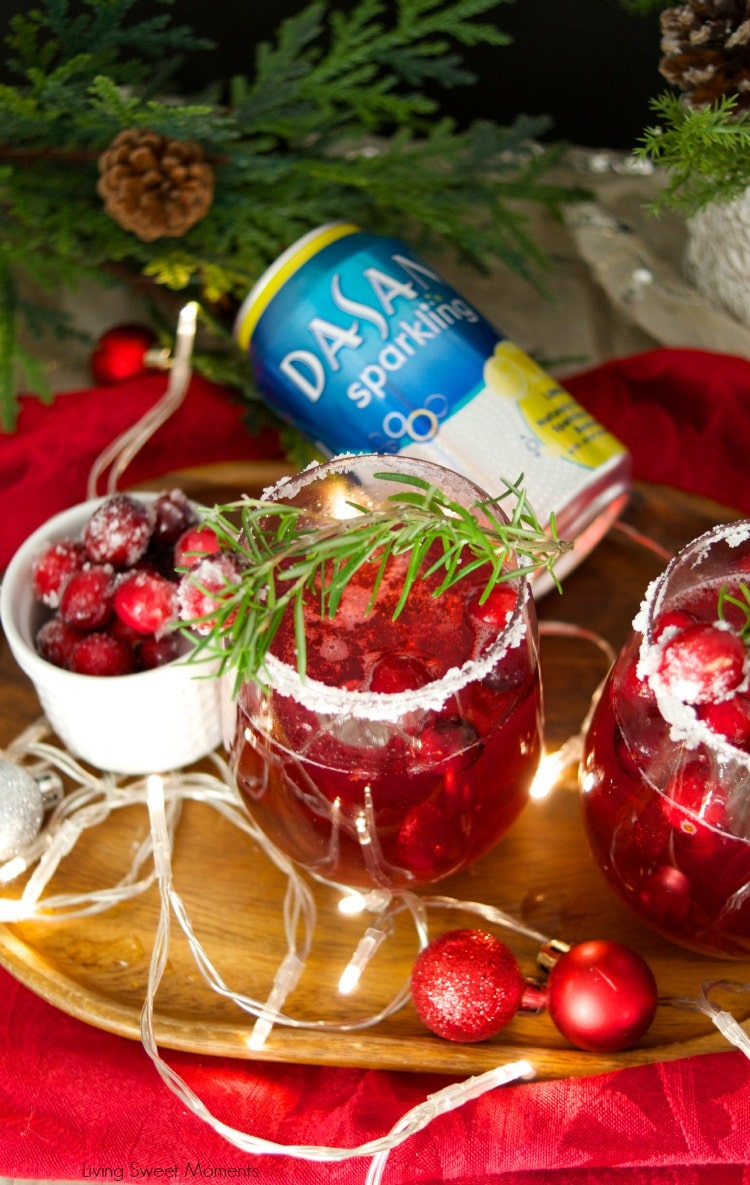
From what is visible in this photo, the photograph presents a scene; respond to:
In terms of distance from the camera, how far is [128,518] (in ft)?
2.78

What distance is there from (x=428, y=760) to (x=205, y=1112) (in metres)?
0.28

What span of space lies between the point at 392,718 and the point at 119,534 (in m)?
0.32

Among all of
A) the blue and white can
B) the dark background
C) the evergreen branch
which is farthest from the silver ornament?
the dark background

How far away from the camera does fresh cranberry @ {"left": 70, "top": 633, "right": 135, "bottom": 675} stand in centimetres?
81

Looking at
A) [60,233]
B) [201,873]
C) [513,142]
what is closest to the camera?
[201,873]

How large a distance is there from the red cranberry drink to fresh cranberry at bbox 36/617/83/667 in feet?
1.24

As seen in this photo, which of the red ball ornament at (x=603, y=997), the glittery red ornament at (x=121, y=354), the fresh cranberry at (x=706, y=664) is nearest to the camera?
the fresh cranberry at (x=706, y=664)

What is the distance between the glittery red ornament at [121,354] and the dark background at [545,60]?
0.33 m

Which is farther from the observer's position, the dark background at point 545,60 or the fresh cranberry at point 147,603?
the dark background at point 545,60

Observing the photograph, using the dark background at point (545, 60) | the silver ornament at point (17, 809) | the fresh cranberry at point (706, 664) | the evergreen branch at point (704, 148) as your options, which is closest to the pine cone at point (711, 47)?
the evergreen branch at point (704, 148)

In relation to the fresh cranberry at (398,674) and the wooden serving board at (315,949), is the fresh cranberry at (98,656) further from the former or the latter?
the fresh cranberry at (398,674)

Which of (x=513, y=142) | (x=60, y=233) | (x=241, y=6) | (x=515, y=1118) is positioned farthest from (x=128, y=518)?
(x=241, y=6)

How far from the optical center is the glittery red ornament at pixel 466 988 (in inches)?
Answer: 27.7

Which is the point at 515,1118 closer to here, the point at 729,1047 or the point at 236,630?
the point at 729,1047
